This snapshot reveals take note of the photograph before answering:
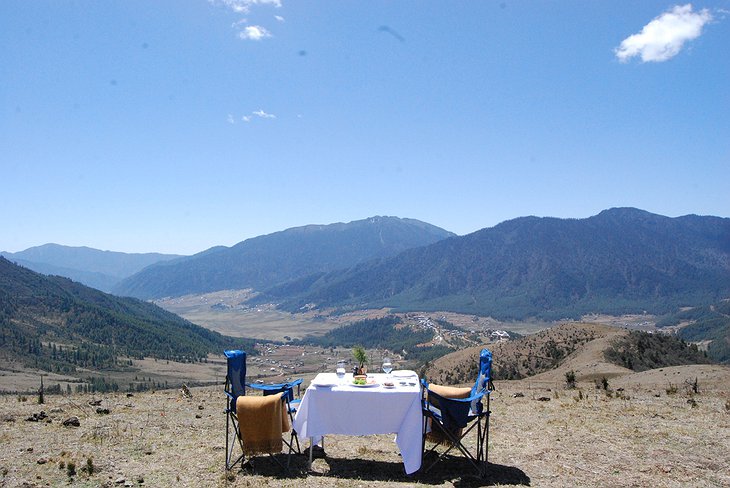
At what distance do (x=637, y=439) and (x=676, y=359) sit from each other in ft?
84.2

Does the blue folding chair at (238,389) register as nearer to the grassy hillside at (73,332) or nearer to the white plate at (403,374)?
the white plate at (403,374)

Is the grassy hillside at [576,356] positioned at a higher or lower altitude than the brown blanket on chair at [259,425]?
lower

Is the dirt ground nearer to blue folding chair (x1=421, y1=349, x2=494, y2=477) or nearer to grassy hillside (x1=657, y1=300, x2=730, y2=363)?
blue folding chair (x1=421, y1=349, x2=494, y2=477)

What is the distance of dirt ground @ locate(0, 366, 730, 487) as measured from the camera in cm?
720

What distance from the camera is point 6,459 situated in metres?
7.98

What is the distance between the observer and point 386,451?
8750 mm

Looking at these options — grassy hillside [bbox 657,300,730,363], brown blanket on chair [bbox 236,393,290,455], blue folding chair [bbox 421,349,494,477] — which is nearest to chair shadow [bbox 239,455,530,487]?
blue folding chair [bbox 421,349,494,477]

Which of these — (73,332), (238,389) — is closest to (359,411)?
(238,389)

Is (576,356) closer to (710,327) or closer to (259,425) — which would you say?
(259,425)

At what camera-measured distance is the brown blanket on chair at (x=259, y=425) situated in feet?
25.4

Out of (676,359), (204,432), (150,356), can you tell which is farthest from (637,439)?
(150,356)

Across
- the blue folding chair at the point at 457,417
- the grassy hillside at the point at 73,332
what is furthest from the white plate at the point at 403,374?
the grassy hillside at the point at 73,332

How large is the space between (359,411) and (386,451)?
57.5 inches

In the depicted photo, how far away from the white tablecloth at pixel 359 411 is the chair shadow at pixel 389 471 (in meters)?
0.39
